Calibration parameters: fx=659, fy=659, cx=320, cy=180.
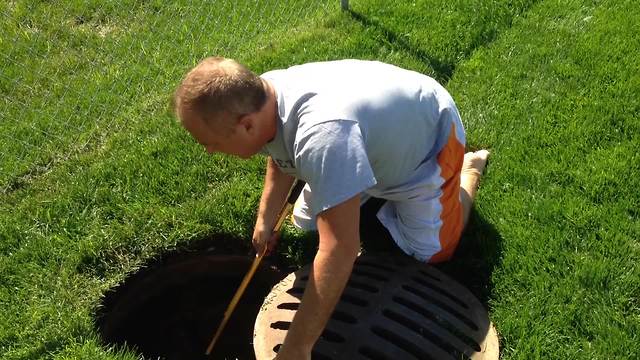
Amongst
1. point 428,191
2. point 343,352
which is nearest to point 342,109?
point 428,191

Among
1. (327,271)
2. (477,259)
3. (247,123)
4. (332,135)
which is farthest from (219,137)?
(477,259)

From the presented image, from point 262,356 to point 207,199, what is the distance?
105 centimetres

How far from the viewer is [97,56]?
171 inches

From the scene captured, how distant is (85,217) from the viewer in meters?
3.09

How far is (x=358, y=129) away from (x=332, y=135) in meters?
0.10

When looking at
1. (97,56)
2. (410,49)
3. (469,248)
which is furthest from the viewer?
(97,56)

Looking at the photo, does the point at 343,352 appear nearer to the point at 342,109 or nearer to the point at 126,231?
the point at 342,109

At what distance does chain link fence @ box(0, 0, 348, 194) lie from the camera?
3.63 m

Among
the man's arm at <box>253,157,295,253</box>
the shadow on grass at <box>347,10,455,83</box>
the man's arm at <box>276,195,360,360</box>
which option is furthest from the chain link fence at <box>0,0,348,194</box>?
the man's arm at <box>276,195,360,360</box>

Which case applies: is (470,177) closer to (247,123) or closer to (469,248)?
(469,248)

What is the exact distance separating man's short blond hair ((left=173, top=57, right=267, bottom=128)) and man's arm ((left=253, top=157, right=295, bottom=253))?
2.31ft

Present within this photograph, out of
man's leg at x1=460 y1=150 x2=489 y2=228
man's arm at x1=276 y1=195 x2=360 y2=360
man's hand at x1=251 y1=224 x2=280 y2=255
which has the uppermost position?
man's arm at x1=276 y1=195 x2=360 y2=360

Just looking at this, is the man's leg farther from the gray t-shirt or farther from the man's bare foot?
the gray t-shirt

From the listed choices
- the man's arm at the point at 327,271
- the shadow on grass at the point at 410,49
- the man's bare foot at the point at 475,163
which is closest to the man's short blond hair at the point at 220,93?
the man's arm at the point at 327,271
